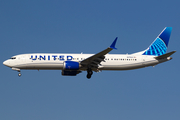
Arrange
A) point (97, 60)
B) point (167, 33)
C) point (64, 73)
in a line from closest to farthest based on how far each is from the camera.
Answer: point (97, 60)
point (64, 73)
point (167, 33)

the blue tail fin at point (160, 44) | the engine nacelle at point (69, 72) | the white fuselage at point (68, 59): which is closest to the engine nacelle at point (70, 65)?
the white fuselage at point (68, 59)

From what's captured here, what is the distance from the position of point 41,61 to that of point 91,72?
797 cm

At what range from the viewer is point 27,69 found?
5366cm

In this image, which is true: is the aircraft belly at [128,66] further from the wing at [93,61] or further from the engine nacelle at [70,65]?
the engine nacelle at [70,65]

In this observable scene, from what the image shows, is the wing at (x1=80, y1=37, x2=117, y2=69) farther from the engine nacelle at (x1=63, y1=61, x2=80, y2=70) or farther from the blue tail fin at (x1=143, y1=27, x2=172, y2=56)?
the blue tail fin at (x1=143, y1=27, x2=172, y2=56)

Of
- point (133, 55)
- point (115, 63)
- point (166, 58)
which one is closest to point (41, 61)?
point (115, 63)

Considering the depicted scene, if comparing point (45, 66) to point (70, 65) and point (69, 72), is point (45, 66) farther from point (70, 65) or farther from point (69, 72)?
point (69, 72)

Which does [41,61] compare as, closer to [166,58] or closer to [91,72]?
[91,72]

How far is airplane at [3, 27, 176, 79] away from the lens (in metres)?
52.3

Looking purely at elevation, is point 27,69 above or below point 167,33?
below

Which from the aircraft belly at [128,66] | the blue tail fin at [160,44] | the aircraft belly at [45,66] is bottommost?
the aircraft belly at [128,66]

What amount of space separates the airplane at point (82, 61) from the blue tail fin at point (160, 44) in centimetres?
79

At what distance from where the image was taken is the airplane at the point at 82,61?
52281mm

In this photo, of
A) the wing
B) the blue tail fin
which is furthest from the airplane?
the blue tail fin
